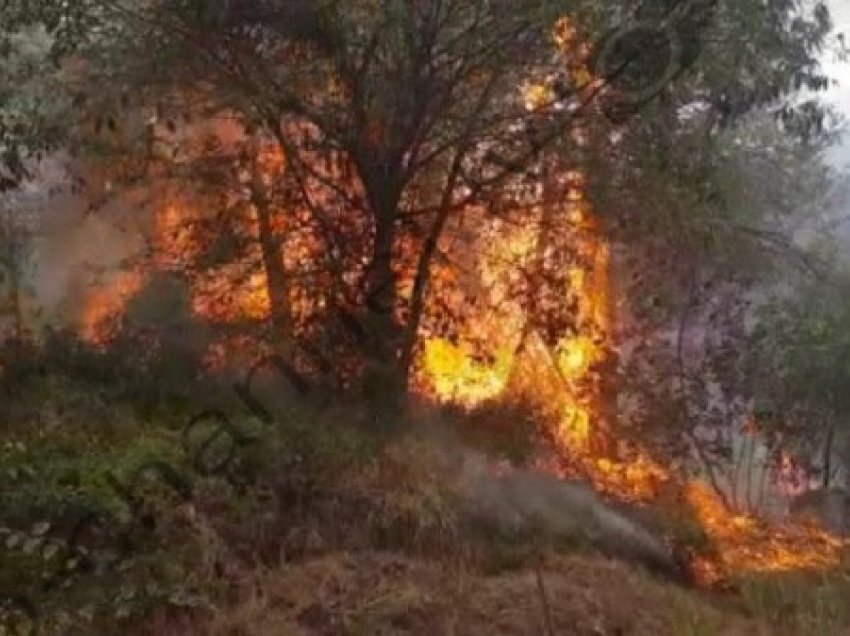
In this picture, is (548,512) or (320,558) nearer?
(320,558)

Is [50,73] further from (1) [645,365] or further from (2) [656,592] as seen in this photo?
(1) [645,365]

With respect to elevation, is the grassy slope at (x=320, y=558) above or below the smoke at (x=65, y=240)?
below

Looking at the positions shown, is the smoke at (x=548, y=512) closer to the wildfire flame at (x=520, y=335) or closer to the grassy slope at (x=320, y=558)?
the grassy slope at (x=320, y=558)

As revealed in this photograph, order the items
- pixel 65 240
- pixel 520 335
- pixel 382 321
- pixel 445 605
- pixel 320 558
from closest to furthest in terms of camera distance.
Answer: pixel 445 605, pixel 320 558, pixel 382 321, pixel 520 335, pixel 65 240

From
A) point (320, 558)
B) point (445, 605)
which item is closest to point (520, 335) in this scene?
point (320, 558)

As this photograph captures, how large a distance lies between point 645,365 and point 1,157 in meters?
7.21

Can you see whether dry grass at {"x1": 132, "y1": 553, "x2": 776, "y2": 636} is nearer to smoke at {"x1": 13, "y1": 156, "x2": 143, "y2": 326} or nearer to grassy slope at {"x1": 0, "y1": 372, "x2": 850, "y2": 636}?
grassy slope at {"x1": 0, "y1": 372, "x2": 850, "y2": 636}

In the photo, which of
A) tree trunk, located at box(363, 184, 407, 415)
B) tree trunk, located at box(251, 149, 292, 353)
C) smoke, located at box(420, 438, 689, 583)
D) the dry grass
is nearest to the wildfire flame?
tree trunk, located at box(251, 149, 292, 353)

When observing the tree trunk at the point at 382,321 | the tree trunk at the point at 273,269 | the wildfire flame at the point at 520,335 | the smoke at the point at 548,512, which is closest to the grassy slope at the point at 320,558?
the smoke at the point at 548,512

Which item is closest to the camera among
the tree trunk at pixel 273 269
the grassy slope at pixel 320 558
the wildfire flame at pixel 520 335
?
the grassy slope at pixel 320 558

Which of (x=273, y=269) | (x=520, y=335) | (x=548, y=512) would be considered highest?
(x=273, y=269)

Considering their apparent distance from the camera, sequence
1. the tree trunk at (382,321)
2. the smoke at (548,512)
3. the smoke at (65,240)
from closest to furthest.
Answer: the smoke at (548,512)
the tree trunk at (382,321)
the smoke at (65,240)

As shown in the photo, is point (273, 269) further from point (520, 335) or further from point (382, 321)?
point (520, 335)

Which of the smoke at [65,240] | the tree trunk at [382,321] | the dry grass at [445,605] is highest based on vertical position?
the smoke at [65,240]
